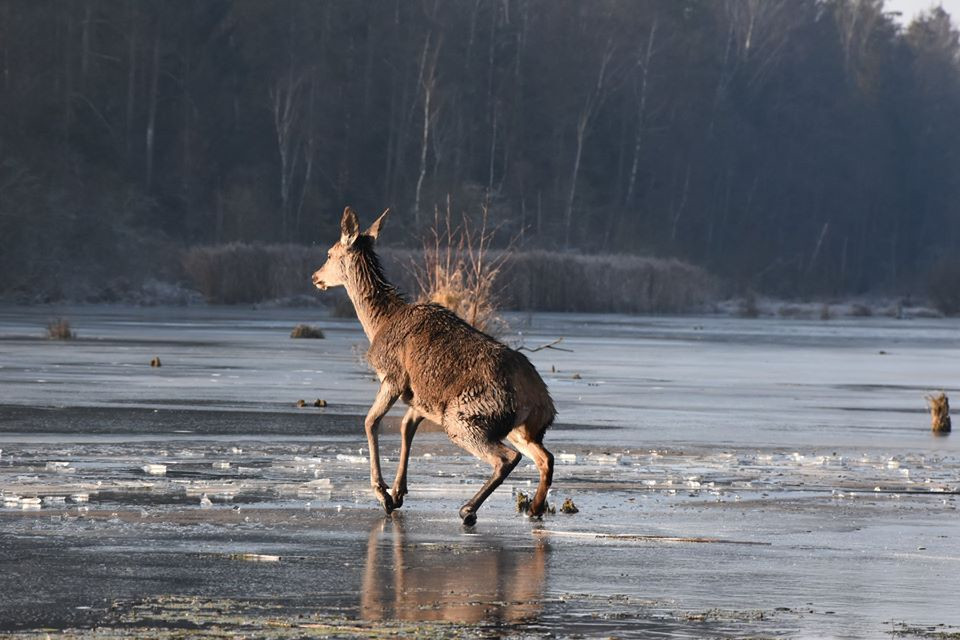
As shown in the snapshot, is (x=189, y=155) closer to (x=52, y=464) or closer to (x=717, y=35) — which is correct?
(x=717, y=35)

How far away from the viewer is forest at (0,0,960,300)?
77.3 m

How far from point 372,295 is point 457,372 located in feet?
5.38

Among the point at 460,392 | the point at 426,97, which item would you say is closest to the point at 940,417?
the point at 460,392

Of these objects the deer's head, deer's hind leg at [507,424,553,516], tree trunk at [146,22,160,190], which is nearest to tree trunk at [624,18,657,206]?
tree trunk at [146,22,160,190]

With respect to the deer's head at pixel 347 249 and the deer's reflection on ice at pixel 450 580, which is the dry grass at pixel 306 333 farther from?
the deer's reflection on ice at pixel 450 580

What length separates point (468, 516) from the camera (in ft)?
38.1

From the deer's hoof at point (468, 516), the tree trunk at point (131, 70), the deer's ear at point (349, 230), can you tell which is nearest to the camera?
the deer's hoof at point (468, 516)

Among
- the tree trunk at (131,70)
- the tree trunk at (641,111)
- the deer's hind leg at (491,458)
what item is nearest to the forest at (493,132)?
the tree trunk at (131,70)

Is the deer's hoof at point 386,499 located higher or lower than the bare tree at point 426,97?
lower

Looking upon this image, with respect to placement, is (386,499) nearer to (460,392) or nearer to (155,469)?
(460,392)

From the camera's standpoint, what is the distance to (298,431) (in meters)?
18.4

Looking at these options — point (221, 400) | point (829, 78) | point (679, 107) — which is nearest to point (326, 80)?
point (679, 107)

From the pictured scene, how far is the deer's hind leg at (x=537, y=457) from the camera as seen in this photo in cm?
1195

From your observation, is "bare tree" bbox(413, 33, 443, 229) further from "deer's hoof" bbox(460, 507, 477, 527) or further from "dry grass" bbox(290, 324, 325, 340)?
"deer's hoof" bbox(460, 507, 477, 527)
